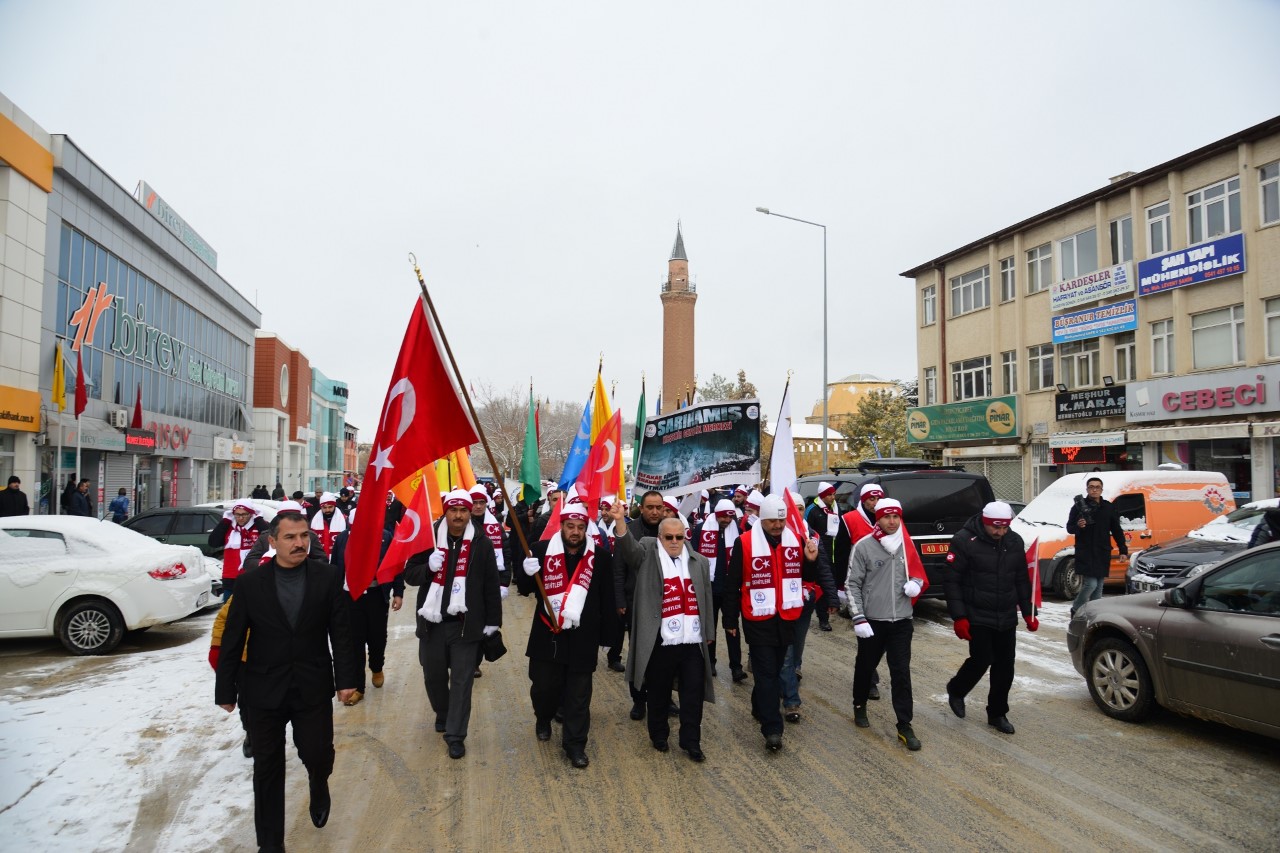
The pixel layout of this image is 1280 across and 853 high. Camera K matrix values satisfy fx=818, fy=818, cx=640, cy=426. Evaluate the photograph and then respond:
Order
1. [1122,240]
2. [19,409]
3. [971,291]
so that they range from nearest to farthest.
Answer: [19,409], [1122,240], [971,291]

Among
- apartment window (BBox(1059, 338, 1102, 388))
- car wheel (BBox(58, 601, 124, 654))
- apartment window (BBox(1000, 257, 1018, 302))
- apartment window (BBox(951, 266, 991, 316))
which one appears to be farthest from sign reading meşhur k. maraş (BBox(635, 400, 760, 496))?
apartment window (BBox(951, 266, 991, 316))

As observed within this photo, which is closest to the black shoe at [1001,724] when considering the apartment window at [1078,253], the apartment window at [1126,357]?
the apartment window at [1126,357]

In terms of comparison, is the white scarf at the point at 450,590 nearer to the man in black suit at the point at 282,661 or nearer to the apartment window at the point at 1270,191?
the man in black suit at the point at 282,661

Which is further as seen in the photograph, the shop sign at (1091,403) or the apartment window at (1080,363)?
the apartment window at (1080,363)

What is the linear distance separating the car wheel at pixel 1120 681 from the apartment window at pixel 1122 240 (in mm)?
22758

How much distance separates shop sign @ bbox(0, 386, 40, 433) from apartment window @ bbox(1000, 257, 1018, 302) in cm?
3075

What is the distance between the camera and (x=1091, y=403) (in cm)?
2619

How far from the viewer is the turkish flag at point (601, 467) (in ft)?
28.5

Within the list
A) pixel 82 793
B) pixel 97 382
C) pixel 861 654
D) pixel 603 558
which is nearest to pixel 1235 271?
pixel 861 654

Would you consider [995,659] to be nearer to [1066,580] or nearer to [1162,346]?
[1066,580]

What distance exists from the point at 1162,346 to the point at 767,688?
23.8 metres

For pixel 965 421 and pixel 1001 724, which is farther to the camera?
pixel 965 421

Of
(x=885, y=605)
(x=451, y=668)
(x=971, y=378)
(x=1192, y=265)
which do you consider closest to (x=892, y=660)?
(x=885, y=605)

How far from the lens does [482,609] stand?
5910mm
